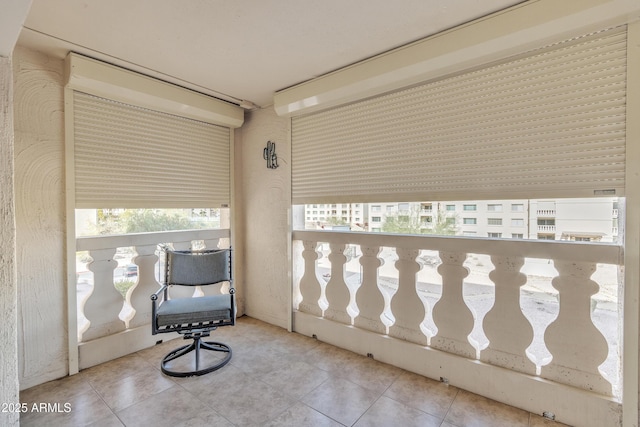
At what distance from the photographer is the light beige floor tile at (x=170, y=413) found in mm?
1652

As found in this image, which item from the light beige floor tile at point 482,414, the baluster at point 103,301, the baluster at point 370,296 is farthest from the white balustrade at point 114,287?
the light beige floor tile at point 482,414

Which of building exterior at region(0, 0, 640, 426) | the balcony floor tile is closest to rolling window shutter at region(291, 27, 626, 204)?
building exterior at region(0, 0, 640, 426)

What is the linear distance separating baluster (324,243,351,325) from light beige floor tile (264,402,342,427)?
36.0 inches

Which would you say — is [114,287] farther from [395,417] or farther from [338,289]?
[395,417]

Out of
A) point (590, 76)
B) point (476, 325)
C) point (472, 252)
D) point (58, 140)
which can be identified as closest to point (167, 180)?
point (58, 140)

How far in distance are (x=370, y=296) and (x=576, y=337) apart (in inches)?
52.0

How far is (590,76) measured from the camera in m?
1.53

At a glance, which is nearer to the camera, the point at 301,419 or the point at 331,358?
the point at 301,419

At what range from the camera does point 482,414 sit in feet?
5.59

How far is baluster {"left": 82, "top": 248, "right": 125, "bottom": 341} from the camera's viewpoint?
231 centimetres

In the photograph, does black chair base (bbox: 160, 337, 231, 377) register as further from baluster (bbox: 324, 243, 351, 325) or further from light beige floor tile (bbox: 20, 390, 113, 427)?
baluster (bbox: 324, 243, 351, 325)

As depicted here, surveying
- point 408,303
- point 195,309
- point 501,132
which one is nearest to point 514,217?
point 501,132

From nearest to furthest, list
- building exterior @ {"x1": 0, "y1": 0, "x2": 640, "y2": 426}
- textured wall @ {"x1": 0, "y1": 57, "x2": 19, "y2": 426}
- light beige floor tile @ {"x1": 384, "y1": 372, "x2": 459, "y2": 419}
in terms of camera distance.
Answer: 1. textured wall @ {"x1": 0, "y1": 57, "x2": 19, "y2": 426}
2. building exterior @ {"x1": 0, "y1": 0, "x2": 640, "y2": 426}
3. light beige floor tile @ {"x1": 384, "y1": 372, "x2": 459, "y2": 419}

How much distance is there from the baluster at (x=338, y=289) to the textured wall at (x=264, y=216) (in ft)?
1.64
